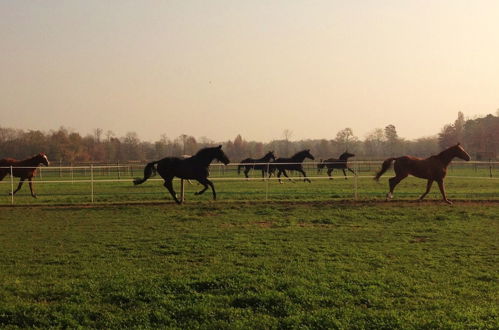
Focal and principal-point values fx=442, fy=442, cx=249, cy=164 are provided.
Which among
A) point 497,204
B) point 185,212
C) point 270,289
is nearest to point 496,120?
point 497,204

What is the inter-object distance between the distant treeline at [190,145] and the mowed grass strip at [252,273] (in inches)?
1178

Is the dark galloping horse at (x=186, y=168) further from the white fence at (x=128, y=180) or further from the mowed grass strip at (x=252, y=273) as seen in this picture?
the mowed grass strip at (x=252, y=273)

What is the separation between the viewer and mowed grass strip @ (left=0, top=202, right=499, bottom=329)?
14.2 feet

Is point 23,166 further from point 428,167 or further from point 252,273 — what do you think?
point 428,167

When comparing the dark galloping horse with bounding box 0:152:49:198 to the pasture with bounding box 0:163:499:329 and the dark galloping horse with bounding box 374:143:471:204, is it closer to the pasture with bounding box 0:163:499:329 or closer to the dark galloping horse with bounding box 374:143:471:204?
the pasture with bounding box 0:163:499:329

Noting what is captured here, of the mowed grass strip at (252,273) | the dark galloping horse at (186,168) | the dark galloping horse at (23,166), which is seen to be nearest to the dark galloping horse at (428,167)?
the mowed grass strip at (252,273)

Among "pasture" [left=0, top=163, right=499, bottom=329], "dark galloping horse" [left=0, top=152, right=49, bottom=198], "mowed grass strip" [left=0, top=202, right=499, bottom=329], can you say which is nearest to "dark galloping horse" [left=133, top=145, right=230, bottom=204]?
"pasture" [left=0, top=163, right=499, bottom=329]

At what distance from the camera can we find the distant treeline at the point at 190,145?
62656mm

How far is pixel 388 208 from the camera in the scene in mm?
12594

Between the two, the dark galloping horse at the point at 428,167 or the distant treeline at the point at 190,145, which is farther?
the distant treeline at the point at 190,145

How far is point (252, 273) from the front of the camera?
18.9 ft

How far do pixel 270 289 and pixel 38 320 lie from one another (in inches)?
95.2

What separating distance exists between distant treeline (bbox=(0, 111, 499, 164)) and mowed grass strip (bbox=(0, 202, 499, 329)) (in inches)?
1178

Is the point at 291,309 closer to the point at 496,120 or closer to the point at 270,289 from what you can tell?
the point at 270,289
